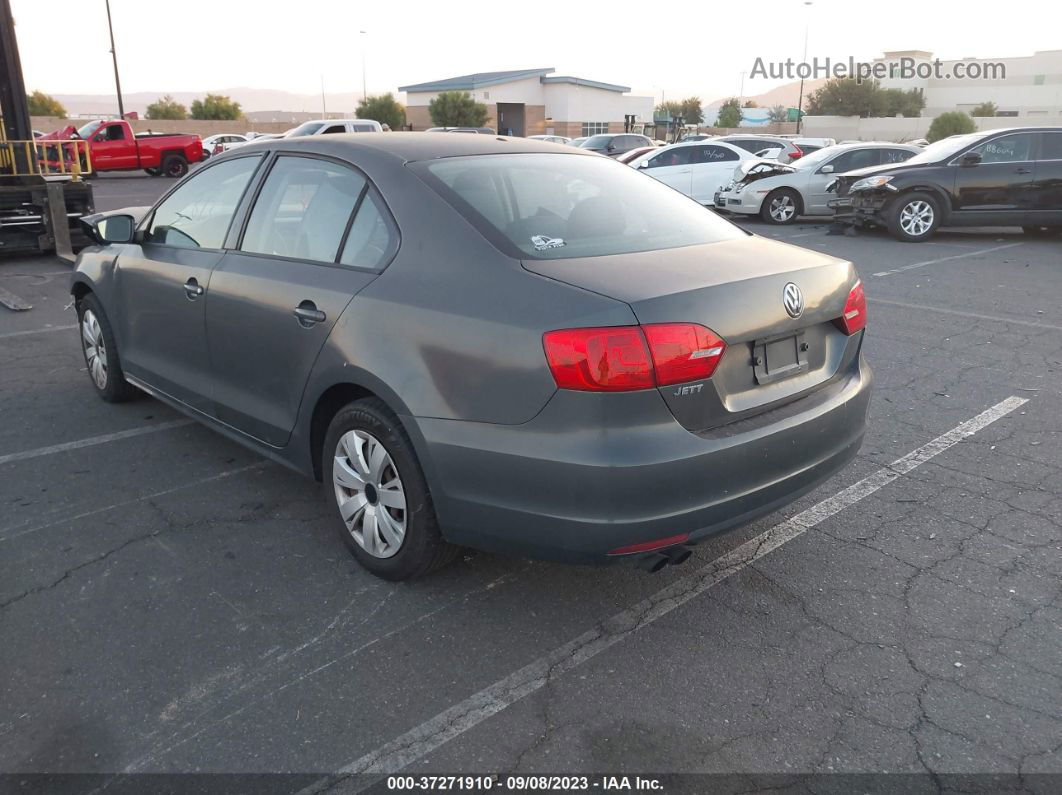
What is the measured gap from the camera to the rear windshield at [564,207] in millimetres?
3172

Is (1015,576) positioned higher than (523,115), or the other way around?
(523,115)

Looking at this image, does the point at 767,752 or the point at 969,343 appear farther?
the point at 969,343

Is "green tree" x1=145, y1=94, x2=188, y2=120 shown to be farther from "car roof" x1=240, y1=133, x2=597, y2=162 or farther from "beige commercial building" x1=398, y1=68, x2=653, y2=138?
"car roof" x1=240, y1=133, x2=597, y2=162

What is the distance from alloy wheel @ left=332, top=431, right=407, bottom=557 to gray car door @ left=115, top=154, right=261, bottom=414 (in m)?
1.18

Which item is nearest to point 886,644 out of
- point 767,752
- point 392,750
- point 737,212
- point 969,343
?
point 767,752

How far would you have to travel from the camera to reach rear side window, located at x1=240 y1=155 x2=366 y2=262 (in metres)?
3.55

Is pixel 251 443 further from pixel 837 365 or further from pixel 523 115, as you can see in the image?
pixel 523 115

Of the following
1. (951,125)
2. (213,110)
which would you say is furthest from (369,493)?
(213,110)

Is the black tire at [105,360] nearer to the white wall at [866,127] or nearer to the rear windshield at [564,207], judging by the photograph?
the rear windshield at [564,207]

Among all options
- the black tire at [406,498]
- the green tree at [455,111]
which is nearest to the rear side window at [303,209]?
the black tire at [406,498]

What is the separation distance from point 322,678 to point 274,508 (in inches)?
56.3

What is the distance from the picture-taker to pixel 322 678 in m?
2.83

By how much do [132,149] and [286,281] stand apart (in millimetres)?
28854

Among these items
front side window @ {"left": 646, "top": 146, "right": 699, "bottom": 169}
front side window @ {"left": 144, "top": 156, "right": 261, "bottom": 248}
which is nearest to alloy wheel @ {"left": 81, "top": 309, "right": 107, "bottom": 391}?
front side window @ {"left": 144, "top": 156, "right": 261, "bottom": 248}
